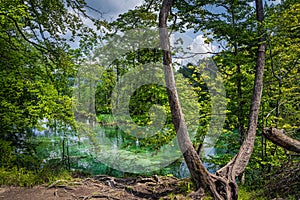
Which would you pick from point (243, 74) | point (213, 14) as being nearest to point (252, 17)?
point (213, 14)

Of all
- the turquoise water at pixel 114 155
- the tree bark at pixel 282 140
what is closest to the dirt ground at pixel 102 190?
the tree bark at pixel 282 140

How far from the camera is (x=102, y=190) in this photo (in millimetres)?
4090

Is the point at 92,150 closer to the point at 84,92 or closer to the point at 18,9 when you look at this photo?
the point at 84,92

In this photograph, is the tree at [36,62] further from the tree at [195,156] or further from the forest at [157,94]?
the tree at [195,156]

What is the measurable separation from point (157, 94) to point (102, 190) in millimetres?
2620

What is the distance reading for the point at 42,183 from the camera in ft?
14.7

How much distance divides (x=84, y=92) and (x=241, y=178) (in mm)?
5115

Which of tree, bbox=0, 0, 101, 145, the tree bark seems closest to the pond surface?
tree, bbox=0, 0, 101, 145

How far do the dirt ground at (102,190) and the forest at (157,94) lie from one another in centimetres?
3

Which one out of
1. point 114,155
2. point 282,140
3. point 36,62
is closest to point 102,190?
point 114,155

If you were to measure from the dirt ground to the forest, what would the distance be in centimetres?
3

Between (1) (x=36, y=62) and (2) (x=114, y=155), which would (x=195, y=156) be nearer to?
(2) (x=114, y=155)

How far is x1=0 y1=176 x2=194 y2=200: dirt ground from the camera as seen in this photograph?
3.73m

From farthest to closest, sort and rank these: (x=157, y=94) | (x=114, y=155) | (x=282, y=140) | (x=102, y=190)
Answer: (x=114, y=155)
(x=157, y=94)
(x=102, y=190)
(x=282, y=140)
